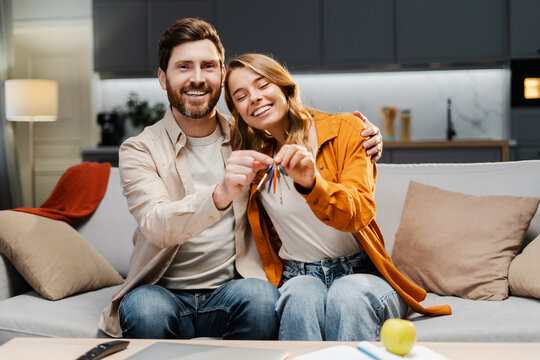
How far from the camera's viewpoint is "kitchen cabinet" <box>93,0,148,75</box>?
513 cm

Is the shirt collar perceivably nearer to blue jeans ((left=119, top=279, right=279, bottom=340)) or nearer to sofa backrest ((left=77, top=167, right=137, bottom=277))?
blue jeans ((left=119, top=279, right=279, bottom=340))

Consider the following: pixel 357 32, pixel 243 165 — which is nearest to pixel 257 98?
pixel 243 165

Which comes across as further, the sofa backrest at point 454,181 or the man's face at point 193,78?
the sofa backrest at point 454,181

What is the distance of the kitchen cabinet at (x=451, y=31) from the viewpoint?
468cm

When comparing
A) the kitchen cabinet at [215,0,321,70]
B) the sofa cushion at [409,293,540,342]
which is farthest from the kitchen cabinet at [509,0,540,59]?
the sofa cushion at [409,293,540,342]

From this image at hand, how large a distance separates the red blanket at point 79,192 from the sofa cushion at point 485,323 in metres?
1.40

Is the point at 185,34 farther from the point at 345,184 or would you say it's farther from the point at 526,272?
the point at 526,272

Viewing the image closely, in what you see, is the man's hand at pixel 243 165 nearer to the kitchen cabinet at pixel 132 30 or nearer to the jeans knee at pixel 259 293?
the jeans knee at pixel 259 293

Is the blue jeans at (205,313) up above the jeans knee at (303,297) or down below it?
below

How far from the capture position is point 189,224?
1.53 metres

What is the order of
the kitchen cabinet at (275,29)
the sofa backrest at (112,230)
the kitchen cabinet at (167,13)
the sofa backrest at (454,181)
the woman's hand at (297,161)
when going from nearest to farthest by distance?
the woman's hand at (297,161)
the sofa backrest at (454,181)
the sofa backrest at (112,230)
the kitchen cabinet at (275,29)
the kitchen cabinet at (167,13)

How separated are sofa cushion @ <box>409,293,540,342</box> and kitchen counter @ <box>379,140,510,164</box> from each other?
2.88m

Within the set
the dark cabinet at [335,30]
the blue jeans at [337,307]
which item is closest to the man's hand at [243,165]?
the blue jeans at [337,307]

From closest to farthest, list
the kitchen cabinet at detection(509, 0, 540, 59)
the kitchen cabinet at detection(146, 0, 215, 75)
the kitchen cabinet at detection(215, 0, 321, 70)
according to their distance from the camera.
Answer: the kitchen cabinet at detection(509, 0, 540, 59) < the kitchen cabinet at detection(215, 0, 321, 70) < the kitchen cabinet at detection(146, 0, 215, 75)
